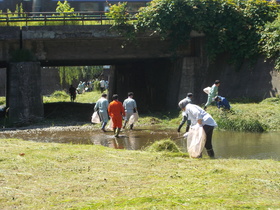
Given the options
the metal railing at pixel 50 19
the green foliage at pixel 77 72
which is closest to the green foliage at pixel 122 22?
the metal railing at pixel 50 19

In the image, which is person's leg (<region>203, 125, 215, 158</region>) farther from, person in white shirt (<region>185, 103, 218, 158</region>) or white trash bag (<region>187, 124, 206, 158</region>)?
white trash bag (<region>187, 124, 206, 158</region>)

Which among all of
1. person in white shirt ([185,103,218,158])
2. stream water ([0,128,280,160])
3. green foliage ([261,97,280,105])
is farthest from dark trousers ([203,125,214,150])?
green foliage ([261,97,280,105])

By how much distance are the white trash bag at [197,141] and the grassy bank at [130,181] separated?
0.35 meters

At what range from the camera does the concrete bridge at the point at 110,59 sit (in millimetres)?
24500

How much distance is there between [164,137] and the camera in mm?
17844

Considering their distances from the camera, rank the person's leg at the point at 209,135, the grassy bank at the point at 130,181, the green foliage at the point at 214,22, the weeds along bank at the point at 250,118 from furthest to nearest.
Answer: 1. the green foliage at the point at 214,22
2. the weeds along bank at the point at 250,118
3. the person's leg at the point at 209,135
4. the grassy bank at the point at 130,181

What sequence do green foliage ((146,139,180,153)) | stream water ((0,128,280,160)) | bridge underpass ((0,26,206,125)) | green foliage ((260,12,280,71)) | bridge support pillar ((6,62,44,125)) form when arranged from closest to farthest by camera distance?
green foliage ((146,139,180,153))
stream water ((0,128,280,160))
green foliage ((260,12,280,71))
bridge support pillar ((6,62,44,125))
bridge underpass ((0,26,206,125))

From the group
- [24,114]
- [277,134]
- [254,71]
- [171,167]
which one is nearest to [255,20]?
[254,71]

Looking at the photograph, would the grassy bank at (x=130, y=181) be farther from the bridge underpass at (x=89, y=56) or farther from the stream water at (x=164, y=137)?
the bridge underpass at (x=89, y=56)

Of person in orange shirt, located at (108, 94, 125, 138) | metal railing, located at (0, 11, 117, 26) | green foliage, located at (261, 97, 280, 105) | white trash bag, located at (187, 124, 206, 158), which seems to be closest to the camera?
white trash bag, located at (187, 124, 206, 158)

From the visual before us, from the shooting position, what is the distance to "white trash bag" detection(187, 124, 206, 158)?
11.7m

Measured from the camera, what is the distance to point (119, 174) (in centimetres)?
934

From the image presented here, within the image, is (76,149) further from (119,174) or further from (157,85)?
(157,85)

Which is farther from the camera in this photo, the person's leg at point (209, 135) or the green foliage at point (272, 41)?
the green foliage at point (272, 41)
